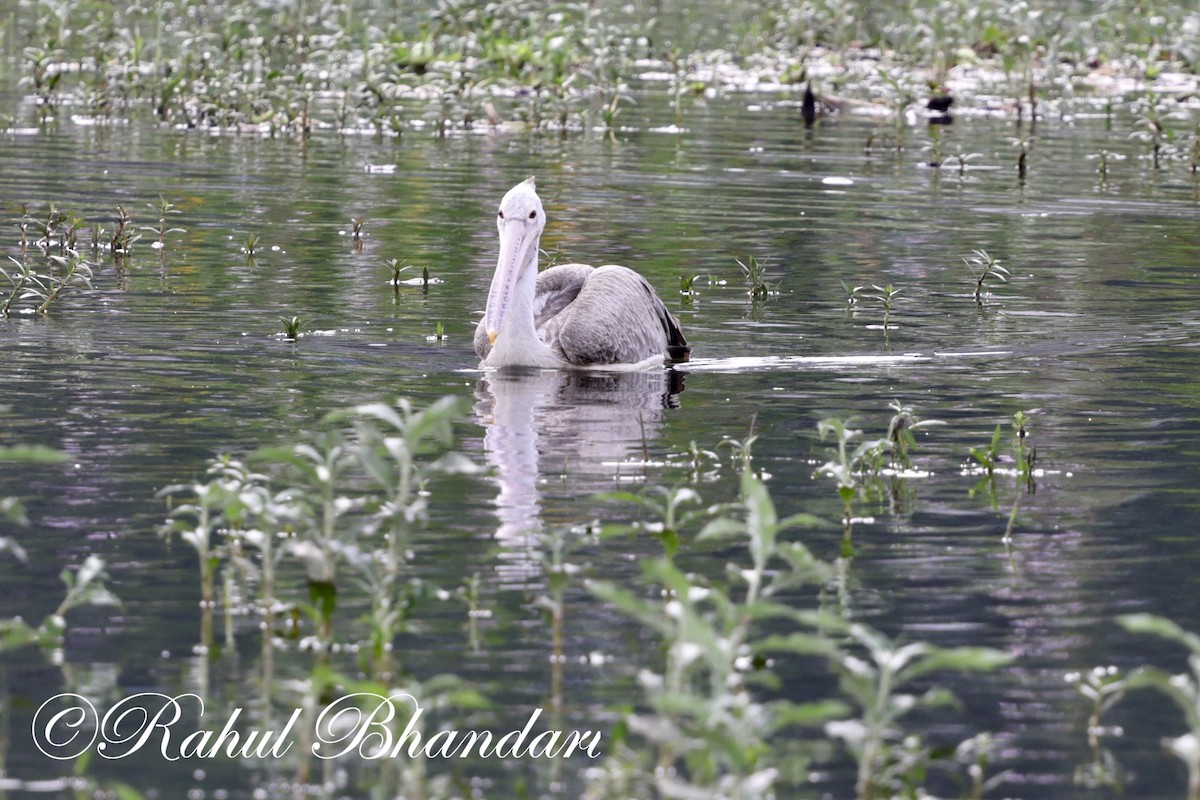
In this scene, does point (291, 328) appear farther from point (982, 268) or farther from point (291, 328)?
point (982, 268)

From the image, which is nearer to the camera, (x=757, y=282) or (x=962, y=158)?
(x=757, y=282)

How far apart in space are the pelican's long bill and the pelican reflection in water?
0.36 meters

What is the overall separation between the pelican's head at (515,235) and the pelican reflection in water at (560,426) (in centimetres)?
43

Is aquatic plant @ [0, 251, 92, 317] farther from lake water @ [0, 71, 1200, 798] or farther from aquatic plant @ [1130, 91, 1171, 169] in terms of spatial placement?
aquatic plant @ [1130, 91, 1171, 169]

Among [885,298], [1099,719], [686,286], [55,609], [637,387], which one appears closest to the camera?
[1099,719]

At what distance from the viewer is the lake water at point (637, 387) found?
19.9 feet

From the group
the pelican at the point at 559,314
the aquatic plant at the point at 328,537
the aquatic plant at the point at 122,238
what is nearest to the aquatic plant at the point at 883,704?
the aquatic plant at the point at 328,537

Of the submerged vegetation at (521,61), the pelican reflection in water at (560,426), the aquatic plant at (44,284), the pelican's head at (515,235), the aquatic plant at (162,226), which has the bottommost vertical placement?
the pelican reflection in water at (560,426)

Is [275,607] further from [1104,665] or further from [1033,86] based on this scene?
[1033,86]

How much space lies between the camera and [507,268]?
1097cm

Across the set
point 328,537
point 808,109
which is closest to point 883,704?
point 328,537

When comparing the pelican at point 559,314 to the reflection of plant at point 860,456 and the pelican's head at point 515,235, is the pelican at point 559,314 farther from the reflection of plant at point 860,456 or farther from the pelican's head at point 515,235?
the reflection of plant at point 860,456

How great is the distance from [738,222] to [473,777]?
11889mm

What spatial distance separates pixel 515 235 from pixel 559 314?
1069 mm
